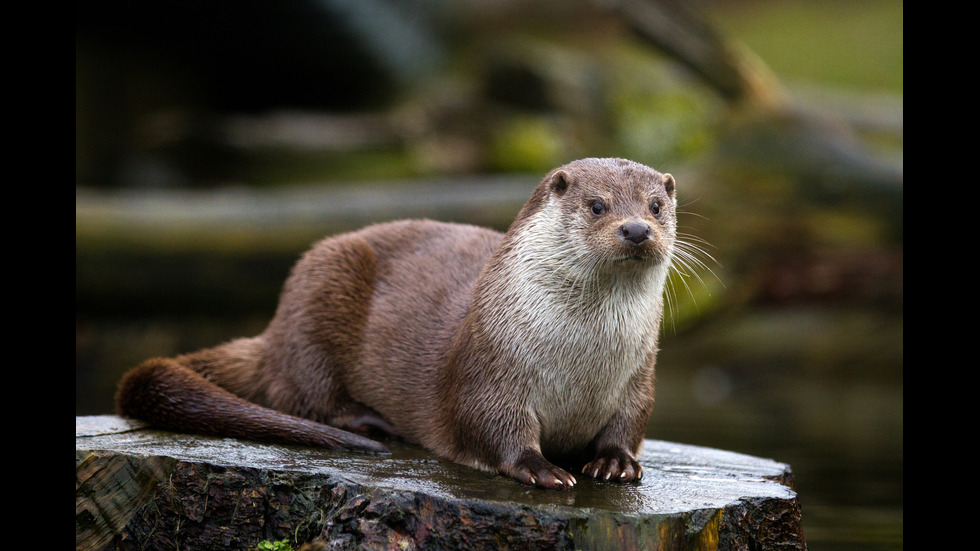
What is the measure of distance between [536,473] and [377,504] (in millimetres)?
470

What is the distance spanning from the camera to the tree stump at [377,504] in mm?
2482

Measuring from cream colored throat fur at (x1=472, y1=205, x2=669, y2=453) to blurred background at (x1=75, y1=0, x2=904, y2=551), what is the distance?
248 cm

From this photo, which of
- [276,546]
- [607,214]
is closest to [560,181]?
[607,214]

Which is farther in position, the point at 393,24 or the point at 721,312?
the point at 393,24

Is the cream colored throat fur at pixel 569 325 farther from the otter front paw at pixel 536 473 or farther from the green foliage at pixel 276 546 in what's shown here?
the green foliage at pixel 276 546

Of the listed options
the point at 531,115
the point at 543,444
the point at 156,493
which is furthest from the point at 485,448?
the point at 531,115

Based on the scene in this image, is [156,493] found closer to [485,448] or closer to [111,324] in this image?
[485,448]

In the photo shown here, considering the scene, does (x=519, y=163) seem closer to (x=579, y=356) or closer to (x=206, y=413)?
(x=206, y=413)

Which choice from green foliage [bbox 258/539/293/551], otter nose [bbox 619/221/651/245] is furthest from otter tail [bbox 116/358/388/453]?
otter nose [bbox 619/221/651/245]

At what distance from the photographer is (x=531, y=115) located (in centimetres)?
1216

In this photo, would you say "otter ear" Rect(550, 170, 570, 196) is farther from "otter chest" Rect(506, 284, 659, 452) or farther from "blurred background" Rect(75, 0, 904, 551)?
"blurred background" Rect(75, 0, 904, 551)

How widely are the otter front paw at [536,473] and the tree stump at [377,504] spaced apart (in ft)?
0.12

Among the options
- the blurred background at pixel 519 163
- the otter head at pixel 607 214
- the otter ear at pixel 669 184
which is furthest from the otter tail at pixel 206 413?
the blurred background at pixel 519 163

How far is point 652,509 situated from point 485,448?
0.61 meters
